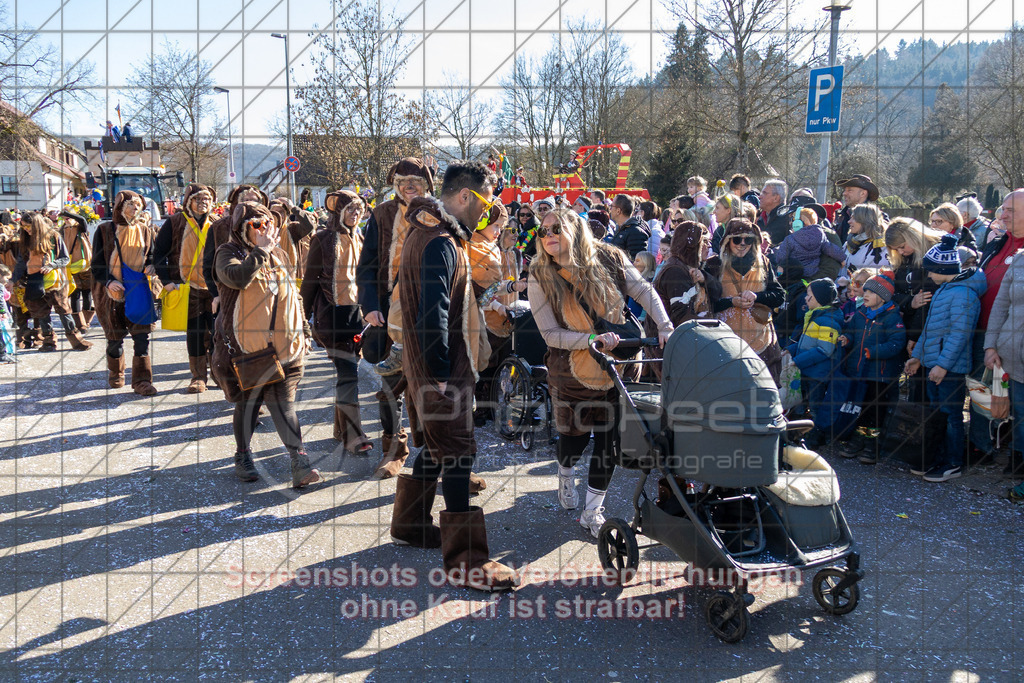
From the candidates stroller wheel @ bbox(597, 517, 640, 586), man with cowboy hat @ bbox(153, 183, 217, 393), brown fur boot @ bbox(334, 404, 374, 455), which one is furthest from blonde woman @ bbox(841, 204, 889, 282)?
man with cowboy hat @ bbox(153, 183, 217, 393)

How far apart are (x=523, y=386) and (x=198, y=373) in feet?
11.0

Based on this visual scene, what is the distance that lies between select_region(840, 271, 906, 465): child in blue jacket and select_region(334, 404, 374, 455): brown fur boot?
342 cm

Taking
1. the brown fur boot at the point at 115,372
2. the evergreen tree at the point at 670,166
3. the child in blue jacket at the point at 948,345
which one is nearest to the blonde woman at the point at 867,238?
the child in blue jacket at the point at 948,345

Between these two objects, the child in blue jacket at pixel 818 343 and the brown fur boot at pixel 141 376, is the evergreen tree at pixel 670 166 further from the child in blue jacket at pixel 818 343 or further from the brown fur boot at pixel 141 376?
the brown fur boot at pixel 141 376

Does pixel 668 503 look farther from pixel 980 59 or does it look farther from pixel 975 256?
pixel 980 59

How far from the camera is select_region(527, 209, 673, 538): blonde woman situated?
411cm

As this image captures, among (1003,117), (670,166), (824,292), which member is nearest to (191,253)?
(824,292)

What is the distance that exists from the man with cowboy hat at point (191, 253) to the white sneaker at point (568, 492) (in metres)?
3.85

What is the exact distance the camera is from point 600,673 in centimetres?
303

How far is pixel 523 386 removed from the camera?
6039 millimetres

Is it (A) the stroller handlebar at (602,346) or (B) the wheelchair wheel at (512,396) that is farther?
(B) the wheelchair wheel at (512,396)

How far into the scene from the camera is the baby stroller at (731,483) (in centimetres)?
321

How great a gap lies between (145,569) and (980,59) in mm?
8037

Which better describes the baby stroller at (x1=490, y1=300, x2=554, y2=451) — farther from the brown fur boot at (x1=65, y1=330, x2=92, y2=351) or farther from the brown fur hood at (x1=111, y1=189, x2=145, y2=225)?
the brown fur boot at (x1=65, y1=330, x2=92, y2=351)
